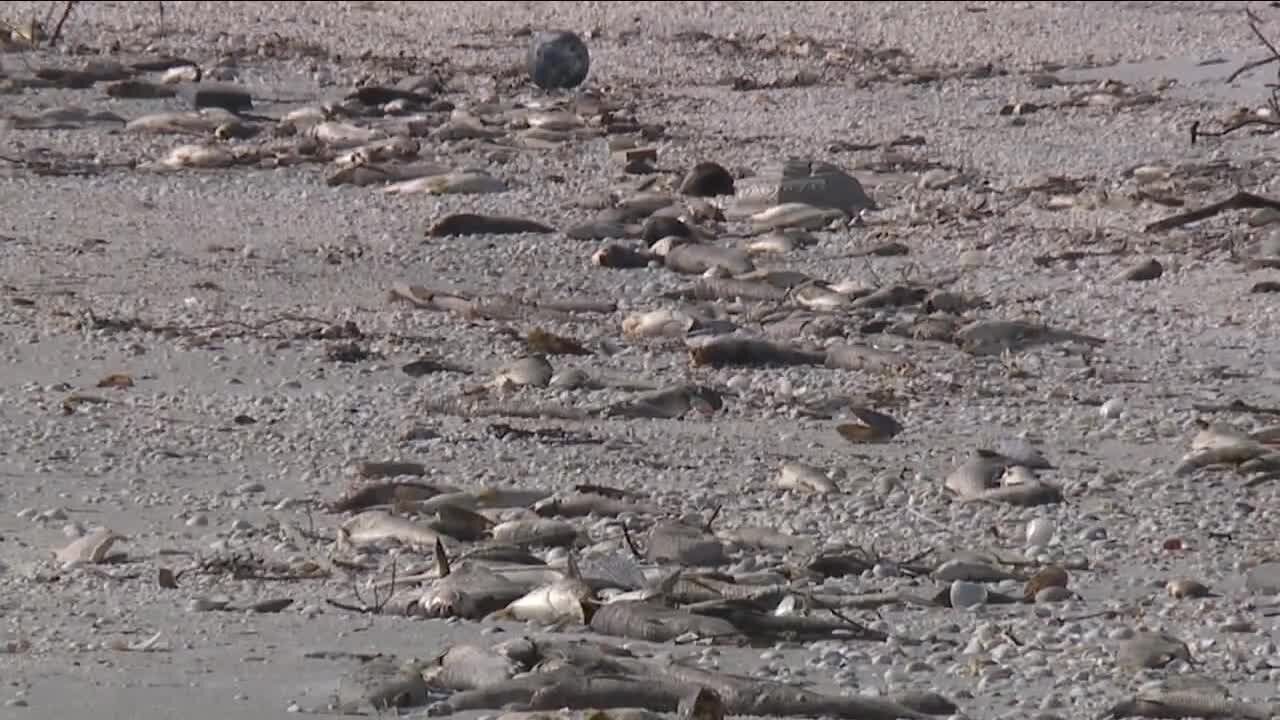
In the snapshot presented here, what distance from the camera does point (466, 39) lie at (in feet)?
69.1

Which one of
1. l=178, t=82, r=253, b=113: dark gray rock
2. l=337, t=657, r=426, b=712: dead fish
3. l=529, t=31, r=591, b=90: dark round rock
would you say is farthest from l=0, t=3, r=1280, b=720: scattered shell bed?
l=529, t=31, r=591, b=90: dark round rock

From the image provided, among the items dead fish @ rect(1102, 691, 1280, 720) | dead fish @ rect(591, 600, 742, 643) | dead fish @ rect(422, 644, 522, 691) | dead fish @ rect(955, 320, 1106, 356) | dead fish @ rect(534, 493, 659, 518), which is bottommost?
dead fish @ rect(955, 320, 1106, 356)

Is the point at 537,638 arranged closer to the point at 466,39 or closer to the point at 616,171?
the point at 616,171

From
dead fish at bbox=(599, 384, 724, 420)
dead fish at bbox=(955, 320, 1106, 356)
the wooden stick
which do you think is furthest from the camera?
the wooden stick

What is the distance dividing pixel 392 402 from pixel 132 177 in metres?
5.57

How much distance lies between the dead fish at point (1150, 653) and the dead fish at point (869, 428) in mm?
2338

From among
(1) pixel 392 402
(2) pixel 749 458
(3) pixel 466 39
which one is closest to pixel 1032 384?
(2) pixel 749 458

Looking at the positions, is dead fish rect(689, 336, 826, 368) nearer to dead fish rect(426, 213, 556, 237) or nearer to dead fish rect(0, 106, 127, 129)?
dead fish rect(426, 213, 556, 237)

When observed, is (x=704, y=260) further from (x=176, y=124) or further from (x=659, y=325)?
(x=176, y=124)

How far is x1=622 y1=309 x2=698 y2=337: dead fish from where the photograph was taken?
8539mm

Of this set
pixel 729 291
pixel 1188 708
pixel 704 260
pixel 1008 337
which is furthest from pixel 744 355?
pixel 1188 708

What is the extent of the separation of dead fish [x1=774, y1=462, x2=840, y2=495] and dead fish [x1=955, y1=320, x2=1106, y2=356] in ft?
6.62

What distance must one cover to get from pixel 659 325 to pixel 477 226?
239cm

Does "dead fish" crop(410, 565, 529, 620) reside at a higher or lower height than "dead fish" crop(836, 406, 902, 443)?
higher
